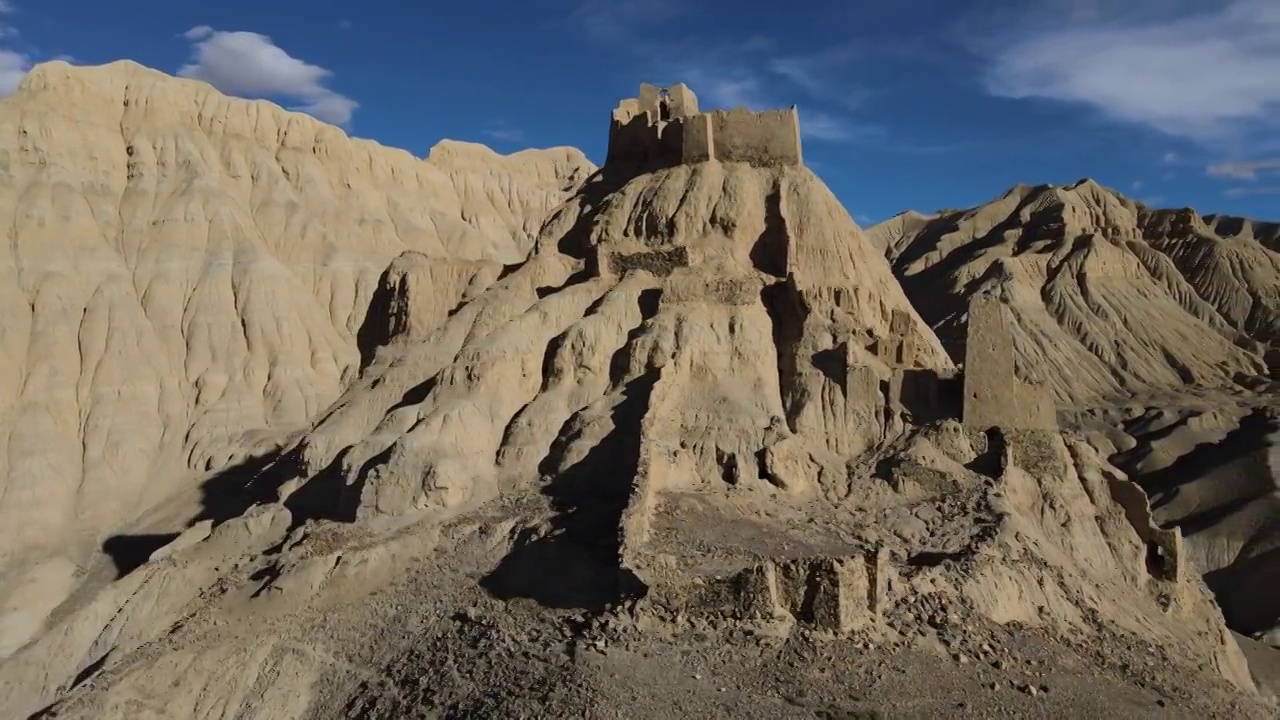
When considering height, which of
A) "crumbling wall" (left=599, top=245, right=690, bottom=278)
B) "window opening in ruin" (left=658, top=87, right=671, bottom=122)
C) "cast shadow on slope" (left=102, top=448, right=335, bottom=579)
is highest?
"window opening in ruin" (left=658, top=87, right=671, bottom=122)

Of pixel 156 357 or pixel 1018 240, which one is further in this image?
pixel 1018 240

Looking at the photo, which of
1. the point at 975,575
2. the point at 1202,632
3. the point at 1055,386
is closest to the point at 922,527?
the point at 975,575

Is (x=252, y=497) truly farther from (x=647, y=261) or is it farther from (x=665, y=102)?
(x=665, y=102)

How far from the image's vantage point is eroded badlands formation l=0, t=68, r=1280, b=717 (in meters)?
19.0

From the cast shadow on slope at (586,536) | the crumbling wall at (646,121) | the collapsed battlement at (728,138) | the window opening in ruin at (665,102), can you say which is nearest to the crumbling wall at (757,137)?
the collapsed battlement at (728,138)

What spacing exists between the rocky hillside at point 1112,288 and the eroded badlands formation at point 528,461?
2552 centimetres

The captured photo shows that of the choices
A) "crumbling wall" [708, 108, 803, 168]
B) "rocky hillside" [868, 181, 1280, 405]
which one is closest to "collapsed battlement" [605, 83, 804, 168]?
"crumbling wall" [708, 108, 803, 168]

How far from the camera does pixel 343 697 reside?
66.6 feet

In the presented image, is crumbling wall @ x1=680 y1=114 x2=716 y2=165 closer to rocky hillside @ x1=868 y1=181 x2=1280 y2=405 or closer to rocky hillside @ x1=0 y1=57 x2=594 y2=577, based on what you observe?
rocky hillside @ x1=0 y1=57 x2=594 y2=577

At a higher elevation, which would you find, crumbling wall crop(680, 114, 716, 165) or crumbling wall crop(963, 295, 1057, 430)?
crumbling wall crop(680, 114, 716, 165)

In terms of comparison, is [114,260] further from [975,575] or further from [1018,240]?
[1018,240]

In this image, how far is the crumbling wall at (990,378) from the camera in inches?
1093

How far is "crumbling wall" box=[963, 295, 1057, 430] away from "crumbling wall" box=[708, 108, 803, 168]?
28.4 ft

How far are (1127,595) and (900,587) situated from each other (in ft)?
31.3
